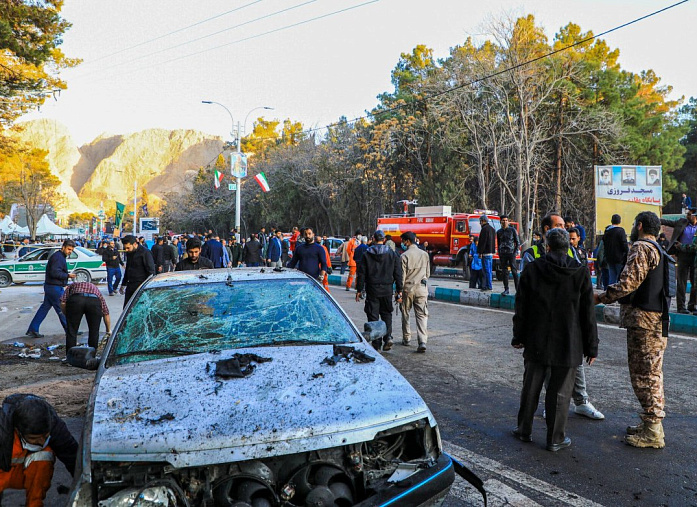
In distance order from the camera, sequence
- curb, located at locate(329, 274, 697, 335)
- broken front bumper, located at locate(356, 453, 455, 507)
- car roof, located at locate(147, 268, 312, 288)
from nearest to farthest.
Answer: broken front bumper, located at locate(356, 453, 455, 507) < car roof, located at locate(147, 268, 312, 288) < curb, located at locate(329, 274, 697, 335)

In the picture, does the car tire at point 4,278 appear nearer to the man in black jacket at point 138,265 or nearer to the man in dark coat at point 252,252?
the man in dark coat at point 252,252

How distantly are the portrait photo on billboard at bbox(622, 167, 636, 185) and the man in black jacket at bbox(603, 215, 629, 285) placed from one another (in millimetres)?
12519

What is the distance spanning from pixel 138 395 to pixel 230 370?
1.59 feet

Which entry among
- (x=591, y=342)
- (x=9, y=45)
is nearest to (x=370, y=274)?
(x=591, y=342)

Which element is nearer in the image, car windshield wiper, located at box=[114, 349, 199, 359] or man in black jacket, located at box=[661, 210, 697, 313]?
car windshield wiper, located at box=[114, 349, 199, 359]

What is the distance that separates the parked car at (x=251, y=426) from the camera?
240 cm

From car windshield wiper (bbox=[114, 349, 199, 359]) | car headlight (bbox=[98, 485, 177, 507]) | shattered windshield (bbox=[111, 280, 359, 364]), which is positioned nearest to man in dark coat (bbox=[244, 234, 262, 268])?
shattered windshield (bbox=[111, 280, 359, 364])

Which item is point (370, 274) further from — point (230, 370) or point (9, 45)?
point (9, 45)

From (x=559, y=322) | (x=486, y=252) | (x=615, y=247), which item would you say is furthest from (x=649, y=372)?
(x=486, y=252)

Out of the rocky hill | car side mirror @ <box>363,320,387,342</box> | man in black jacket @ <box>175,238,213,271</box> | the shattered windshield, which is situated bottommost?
car side mirror @ <box>363,320,387,342</box>

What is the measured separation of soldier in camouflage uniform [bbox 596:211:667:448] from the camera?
4242 mm

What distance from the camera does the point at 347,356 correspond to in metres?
3.39

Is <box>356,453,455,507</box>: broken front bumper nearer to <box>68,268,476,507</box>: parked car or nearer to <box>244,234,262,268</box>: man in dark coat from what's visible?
<box>68,268,476,507</box>: parked car

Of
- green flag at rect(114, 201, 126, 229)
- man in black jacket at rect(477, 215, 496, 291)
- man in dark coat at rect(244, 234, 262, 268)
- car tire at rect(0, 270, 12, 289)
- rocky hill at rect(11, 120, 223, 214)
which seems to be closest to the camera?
man in black jacket at rect(477, 215, 496, 291)
